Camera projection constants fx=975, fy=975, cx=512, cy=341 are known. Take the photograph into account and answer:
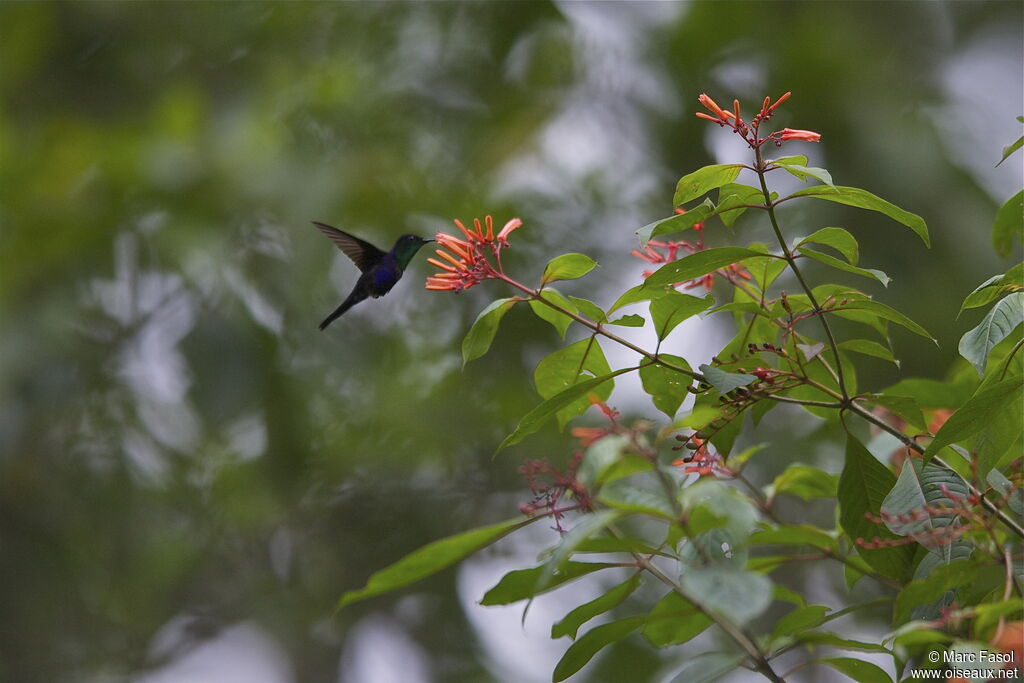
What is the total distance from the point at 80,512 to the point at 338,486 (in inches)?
38.8

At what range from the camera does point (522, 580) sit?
2.57 feet

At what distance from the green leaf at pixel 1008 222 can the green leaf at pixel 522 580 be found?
0.52 m

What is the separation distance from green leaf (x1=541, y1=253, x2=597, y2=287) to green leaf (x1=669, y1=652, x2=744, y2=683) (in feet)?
1.26

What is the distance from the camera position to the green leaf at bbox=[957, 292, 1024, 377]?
853 millimetres

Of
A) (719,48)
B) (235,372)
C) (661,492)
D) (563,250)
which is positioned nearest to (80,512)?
(235,372)

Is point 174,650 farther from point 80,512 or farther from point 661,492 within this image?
point 661,492

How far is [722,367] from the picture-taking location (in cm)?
94

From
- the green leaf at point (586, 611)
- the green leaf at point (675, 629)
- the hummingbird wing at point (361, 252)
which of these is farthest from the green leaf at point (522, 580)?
the hummingbird wing at point (361, 252)

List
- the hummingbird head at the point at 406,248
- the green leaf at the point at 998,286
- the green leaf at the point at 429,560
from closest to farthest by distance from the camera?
the green leaf at the point at 429,560
the green leaf at the point at 998,286
the hummingbird head at the point at 406,248

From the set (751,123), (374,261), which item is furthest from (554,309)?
(374,261)

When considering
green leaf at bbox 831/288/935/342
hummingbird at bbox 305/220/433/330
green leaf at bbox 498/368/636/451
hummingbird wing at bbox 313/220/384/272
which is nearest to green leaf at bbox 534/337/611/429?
green leaf at bbox 498/368/636/451

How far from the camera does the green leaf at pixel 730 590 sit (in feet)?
1.74

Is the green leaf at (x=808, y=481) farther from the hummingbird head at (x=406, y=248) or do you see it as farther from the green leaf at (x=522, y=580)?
the hummingbird head at (x=406, y=248)

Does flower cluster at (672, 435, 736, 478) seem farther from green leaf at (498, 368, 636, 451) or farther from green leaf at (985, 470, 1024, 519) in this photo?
green leaf at (985, 470, 1024, 519)
